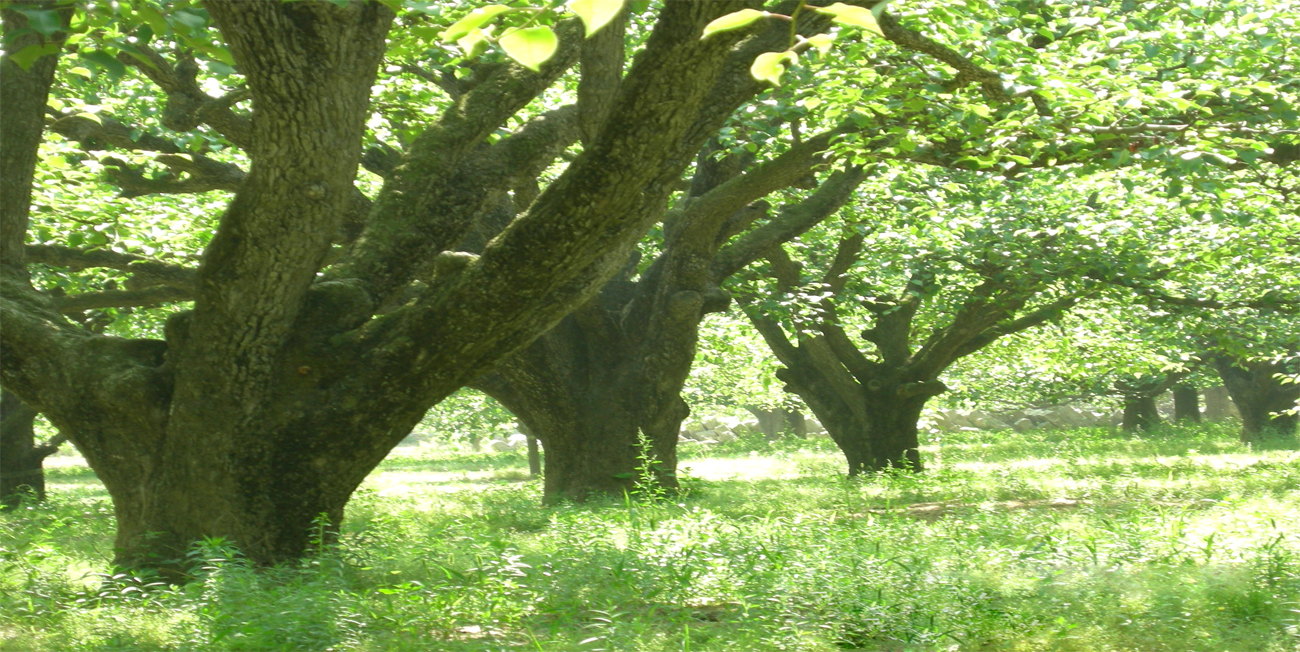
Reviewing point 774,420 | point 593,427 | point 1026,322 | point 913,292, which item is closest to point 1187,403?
point 774,420

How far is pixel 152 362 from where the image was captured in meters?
5.95

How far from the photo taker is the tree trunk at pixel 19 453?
13915mm

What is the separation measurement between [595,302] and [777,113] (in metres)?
2.99

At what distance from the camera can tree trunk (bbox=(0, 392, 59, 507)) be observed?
45.7 feet

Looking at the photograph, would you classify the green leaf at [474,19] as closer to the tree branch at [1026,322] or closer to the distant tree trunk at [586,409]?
the distant tree trunk at [586,409]

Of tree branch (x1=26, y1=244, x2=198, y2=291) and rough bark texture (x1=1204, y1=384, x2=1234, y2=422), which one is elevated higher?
tree branch (x1=26, y1=244, x2=198, y2=291)

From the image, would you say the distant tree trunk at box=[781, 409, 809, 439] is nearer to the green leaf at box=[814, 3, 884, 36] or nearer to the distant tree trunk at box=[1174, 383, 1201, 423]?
the distant tree trunk at box=[1174, 383, 1201, 423]

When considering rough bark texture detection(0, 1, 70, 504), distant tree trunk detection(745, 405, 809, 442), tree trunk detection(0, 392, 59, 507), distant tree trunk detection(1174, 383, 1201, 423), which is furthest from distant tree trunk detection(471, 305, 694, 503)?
distant tree trunk detection(745, 405, 809, 442)

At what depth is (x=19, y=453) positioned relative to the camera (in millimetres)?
14211

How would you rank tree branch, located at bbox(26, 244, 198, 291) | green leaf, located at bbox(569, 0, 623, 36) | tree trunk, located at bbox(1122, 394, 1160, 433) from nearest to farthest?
1. green leaf, located at bbox(569, 0, 623, 36)
2. tree branch, located at bbox(26, 244, 198, 291)
3. tree trunk, located at bbox(1122, 394, 1160, 433)

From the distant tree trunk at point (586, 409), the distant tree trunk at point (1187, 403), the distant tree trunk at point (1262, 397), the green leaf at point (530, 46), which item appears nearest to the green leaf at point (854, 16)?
the green leaf at point (530, 46)

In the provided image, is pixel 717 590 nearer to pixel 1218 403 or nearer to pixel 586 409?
pixel 586 409

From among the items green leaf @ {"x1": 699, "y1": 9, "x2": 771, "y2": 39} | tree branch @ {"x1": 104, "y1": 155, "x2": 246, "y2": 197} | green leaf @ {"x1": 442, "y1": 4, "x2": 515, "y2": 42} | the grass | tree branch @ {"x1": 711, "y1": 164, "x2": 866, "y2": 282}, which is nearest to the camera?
green leaf @ {"x1": 699, "y1": 9, "x2": 771, "y2": 39}

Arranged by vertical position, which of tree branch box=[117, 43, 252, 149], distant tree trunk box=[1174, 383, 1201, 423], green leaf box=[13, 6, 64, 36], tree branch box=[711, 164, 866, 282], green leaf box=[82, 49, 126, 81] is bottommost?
distant tree trunk box=[1174, 383, 1201, 423]
